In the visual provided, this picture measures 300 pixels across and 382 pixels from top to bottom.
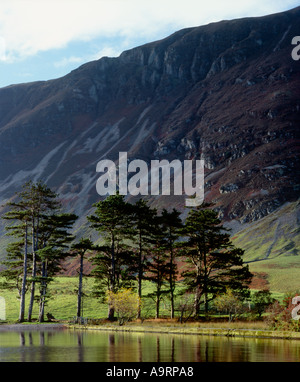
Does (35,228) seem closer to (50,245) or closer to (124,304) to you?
(50,245)

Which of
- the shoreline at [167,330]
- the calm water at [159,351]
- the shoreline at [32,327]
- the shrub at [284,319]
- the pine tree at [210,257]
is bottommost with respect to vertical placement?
the shoreline at [32,327]

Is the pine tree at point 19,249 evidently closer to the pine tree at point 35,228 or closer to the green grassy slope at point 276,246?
the pine tree at point 35,228

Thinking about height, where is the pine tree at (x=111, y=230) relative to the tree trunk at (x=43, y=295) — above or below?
above

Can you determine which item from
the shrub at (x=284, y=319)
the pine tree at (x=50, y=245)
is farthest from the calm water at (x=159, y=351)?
the pine tree at (x=50, y=245)

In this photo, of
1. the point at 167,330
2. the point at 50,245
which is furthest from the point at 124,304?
the point at 50,245

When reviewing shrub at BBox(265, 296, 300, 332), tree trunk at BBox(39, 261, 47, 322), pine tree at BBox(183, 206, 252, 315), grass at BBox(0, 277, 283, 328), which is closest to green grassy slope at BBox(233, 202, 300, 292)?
grass at BBox(0, 277, 283, 328)

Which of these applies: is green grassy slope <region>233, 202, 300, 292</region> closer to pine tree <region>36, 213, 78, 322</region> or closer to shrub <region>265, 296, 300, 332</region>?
pine tree <region>36, 213, 78, 322</region>

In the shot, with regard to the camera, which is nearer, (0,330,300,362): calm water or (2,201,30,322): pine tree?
(0,330,300,362): calm water

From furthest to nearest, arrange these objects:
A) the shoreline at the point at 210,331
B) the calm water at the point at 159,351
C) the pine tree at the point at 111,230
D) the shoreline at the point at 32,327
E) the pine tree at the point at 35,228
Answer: the pine tree at the point at 35,228 → the pine tree at the point at 111,230 → the shoreline at the point at 32,327 → the shoreline at the point at 210,331 → the calm water at the point at 159,351

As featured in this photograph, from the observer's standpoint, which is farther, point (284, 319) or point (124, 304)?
point (124, 304)

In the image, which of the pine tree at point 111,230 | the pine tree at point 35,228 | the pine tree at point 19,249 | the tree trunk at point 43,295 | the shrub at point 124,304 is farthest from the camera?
the pine tree at point 35,228
